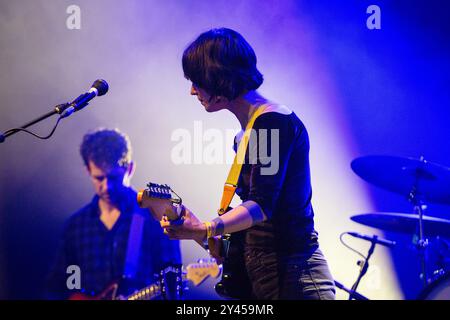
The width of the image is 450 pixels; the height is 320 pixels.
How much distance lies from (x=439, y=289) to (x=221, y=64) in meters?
1.22

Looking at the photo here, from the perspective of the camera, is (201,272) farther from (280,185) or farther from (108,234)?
(280,185)

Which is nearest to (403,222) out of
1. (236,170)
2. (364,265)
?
(364,265)

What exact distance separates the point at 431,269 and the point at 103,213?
2201mm

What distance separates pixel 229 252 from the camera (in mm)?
2162

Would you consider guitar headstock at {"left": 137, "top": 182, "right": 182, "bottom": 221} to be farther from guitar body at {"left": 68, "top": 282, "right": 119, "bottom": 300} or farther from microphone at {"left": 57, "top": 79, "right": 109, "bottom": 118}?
guitar body at {"left": 68, "top": 282, "right": 119, "bottom": 300}

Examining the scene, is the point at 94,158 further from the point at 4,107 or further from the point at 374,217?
the point at 374,217

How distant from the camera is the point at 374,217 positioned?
3555 millimetres

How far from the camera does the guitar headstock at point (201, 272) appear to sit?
363cm

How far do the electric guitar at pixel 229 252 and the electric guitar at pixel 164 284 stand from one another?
1189 mm

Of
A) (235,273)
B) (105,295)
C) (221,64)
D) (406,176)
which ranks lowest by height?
(105,295)

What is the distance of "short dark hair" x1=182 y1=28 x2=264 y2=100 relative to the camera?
2188 millimetres

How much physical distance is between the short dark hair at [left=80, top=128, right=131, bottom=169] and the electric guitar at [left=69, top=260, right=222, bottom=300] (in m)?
0.86
